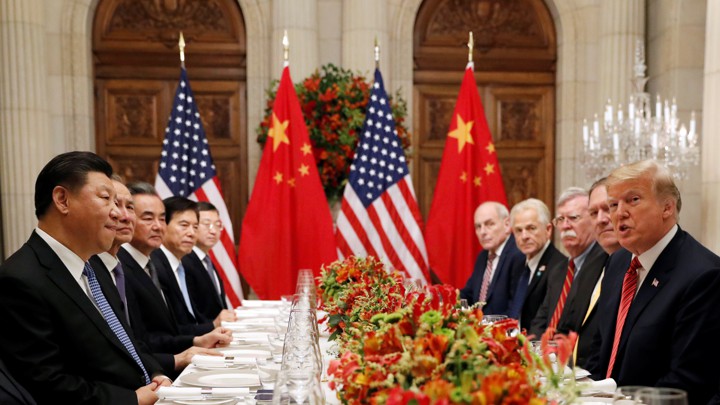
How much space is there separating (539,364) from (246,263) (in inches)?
203

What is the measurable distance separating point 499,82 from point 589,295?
4444mm

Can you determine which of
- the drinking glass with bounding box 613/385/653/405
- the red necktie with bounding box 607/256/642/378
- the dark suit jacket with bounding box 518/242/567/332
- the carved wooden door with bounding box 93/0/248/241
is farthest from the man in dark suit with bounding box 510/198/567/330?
the carved wooden door with bounding box 93/0/248/241

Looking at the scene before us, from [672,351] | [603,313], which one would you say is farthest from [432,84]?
[672,351]

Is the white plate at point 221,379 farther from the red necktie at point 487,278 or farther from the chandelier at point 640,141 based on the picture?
the chandelier at point 640,141

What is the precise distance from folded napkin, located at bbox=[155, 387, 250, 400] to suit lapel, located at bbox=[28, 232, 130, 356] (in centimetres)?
33

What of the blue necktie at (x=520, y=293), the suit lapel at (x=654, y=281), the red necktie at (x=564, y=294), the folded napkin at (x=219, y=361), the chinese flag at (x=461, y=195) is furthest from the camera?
the chinese flag at (x=461, y=195)

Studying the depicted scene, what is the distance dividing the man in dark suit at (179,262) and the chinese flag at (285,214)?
1.50 m

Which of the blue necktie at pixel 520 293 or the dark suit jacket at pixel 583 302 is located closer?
the dark suit jacket at pixel 583 302

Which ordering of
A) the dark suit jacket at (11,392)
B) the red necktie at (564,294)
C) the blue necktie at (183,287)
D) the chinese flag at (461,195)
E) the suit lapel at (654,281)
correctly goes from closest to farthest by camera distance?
1. the dark suit jacket at (11,392)
2. the suit lapel at (654,281)
3. the red necktie at (564,294)
4. the blue necktie at (183,287)
5. the chinese flag at (461,195)

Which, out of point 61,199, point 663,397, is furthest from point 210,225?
point 663,397

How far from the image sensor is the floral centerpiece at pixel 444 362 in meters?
1.17

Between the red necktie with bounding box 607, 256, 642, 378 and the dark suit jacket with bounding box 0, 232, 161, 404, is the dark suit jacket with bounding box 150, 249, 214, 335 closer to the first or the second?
the dark suit jacket with bounding box 0, 232, 161, 404

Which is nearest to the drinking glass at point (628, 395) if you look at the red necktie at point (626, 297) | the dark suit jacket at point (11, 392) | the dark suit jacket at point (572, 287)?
the red necktie at point (626, 297)

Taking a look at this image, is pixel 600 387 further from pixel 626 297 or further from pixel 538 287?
pixel 538 287
